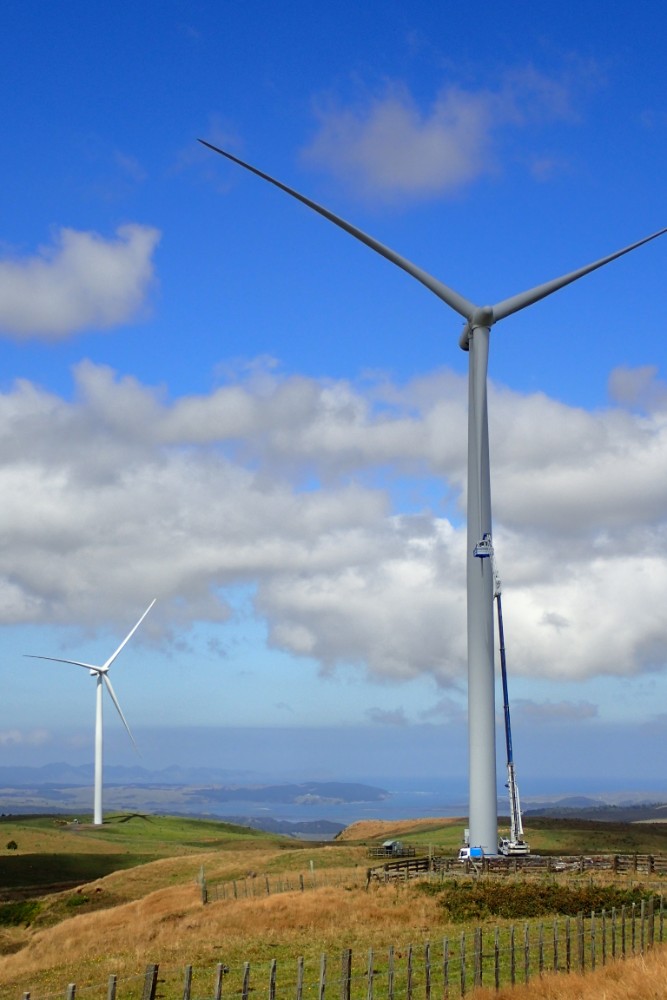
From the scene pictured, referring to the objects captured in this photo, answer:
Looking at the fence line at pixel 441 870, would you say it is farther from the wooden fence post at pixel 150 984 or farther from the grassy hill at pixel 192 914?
the wooden fence post at pixel 150 984

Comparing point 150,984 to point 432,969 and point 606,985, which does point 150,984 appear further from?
point 432,969

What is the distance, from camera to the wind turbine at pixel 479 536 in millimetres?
60781

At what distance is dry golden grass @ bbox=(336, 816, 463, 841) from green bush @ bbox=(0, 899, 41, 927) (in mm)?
50830

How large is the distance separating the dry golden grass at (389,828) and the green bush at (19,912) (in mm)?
50830

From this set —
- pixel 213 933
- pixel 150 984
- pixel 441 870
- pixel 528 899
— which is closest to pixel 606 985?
pixel 150 984

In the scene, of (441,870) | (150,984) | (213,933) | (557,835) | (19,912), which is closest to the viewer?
(150,984)

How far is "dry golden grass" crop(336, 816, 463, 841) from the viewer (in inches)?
4535

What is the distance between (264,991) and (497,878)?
84.1 ft

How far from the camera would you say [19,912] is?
6538cm

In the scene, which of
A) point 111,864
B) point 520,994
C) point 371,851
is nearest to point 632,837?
point 371,851

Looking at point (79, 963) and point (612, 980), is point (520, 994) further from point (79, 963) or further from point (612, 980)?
point (79, 963)

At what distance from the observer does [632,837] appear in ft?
316

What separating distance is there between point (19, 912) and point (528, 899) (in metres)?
32.5

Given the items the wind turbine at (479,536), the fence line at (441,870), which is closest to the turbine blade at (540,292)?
the wind turbine at (479,536)
